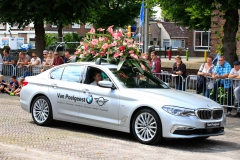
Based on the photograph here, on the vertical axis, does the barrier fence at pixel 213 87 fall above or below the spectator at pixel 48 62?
below

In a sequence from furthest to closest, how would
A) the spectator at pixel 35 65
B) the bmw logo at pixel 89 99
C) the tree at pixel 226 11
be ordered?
the spectator at pixel 35 65, the tree at pixel 226 11, the bmw logo at pixel 89 99

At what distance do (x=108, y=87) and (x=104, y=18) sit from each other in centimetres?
3824

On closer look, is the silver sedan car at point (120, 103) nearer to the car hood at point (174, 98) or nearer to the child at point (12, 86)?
the car hood at point (174, 98)

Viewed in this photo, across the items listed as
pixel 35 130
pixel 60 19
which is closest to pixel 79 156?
pixel 35 130

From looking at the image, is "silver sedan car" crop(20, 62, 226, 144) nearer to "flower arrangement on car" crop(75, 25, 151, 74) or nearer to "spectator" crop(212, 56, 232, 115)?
"flower arrangement on car" crop(75, 25, 151, 74)

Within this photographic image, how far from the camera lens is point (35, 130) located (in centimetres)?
1172

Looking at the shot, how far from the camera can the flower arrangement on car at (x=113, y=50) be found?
12070mm

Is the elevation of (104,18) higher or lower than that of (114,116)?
higher

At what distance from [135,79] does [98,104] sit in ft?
3.13

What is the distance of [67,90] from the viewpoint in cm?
1181

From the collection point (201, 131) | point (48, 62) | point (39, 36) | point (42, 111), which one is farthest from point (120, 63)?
point (39, 36)

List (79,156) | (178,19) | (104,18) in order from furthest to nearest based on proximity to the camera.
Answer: (104,18)
(178,19)
(79,156)

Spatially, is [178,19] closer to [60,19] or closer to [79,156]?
[60,19]

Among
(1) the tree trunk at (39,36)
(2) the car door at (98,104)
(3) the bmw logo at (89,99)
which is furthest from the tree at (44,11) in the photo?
(3) the bmw logo at (89,99)
